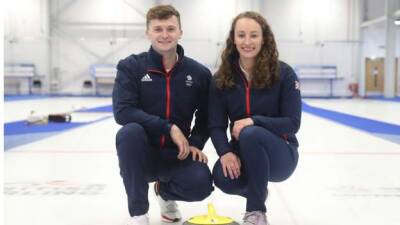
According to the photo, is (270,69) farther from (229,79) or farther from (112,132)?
(112,132)

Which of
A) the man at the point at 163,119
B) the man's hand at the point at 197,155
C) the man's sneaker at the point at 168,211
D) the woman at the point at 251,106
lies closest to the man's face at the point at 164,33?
the man at the point at 163,119

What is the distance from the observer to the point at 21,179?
400cm

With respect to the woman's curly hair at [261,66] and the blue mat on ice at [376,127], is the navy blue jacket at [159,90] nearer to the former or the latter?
the woman's curly hair at [261,66]

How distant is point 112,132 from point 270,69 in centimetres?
516

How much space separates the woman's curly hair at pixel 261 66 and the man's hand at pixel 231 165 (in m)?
0.36

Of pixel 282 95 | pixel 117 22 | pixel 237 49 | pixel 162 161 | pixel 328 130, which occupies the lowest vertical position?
pixel 328 130

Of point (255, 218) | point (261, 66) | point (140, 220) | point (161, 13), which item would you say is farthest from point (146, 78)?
point (255, 218)

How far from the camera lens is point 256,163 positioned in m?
2.47

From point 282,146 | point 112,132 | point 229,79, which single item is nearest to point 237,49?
point 229,79

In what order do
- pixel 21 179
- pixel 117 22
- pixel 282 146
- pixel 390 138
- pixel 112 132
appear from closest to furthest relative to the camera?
pixel 282 146 < pixel 21 179 < pixel 390 138 < pixel 112 132 < pixel 117 22

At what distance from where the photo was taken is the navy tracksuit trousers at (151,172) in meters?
2.48

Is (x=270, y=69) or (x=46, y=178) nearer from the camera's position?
(x=270, y=69)

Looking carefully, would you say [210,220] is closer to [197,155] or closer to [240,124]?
[197,155]

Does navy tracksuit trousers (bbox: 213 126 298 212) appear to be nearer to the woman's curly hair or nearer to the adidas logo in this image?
the woman's curly hair
